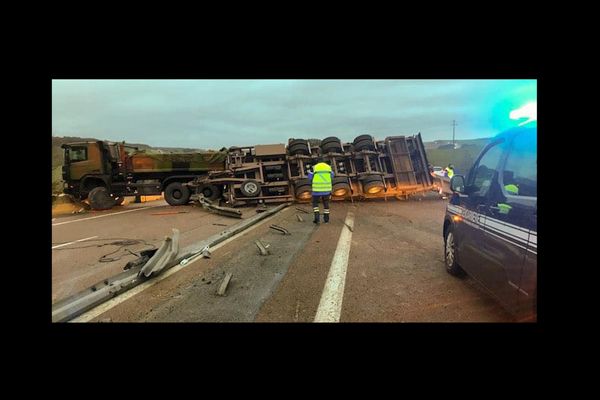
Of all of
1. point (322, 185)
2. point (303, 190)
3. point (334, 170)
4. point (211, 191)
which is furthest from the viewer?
point (211, 191)

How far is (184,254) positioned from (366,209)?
294 inches

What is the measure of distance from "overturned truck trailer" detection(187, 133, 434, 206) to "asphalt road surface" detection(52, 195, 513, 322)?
5029 mm

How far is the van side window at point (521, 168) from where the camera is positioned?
2.49 metres

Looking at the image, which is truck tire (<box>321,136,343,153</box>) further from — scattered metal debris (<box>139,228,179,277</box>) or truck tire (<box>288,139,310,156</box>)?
scattered metal debris (<box>139,228,179,277</box>)

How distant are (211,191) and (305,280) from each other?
11106 millimetres

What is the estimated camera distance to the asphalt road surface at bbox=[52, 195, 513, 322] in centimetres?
332

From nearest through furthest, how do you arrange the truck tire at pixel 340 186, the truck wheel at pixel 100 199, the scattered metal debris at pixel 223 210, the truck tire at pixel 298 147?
1. the scattered metal debris at pixel 223 210
2. the truck tire at pixel 340 186
3. the truck tire at pixel 298 147
4. the truck wheel at pixel 100 199

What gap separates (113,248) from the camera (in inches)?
271

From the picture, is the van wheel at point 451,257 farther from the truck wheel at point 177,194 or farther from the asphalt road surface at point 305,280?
the truck wheel at point 177,194

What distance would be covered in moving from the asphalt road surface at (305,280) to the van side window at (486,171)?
1.13 metres

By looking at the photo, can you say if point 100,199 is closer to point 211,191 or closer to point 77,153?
point 77,153

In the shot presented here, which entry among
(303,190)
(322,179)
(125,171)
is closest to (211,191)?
(303,190)

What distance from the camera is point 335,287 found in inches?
158

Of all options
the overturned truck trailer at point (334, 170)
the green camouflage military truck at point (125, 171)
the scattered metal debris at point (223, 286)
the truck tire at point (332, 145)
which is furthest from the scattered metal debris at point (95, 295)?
the green camouflage military truck at point (125, 171)
